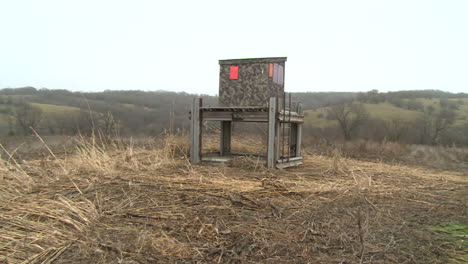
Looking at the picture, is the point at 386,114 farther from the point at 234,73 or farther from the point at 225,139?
the point at 234,73

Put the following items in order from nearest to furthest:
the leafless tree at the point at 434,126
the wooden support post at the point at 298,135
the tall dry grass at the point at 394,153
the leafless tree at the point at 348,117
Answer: the wooden support post at the point at 298,135, the tall dry grass at the point at 394,153, the leafless tree at the point at 434,126, the leafless tree at the point at 348,117

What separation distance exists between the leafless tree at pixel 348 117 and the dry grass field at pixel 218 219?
18214mm

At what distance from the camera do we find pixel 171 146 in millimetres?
7242

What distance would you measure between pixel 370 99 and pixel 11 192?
33887mm

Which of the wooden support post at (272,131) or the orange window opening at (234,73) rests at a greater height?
the orange window opening at (234,73)

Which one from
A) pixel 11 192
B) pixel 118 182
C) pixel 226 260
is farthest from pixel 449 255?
pixel 11 192

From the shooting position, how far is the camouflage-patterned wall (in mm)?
6441

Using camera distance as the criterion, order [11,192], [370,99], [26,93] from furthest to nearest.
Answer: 1. [370,99]
2. [26,93]
3. [11,192]

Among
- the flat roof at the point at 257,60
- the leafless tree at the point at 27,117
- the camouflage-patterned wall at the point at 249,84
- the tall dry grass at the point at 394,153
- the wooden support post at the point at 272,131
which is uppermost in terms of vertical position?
the flat roof at the point at 257,60

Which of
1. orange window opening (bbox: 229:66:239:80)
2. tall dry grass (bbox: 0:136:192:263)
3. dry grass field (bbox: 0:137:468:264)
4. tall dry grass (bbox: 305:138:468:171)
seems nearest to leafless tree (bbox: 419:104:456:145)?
tall dry grass (bbox: 305:138:468:171)

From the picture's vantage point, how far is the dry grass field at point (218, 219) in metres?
2.32

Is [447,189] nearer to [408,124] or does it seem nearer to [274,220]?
[274,220]

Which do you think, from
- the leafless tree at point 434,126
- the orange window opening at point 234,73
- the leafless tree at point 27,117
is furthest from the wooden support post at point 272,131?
the leafless tree at point 434,126

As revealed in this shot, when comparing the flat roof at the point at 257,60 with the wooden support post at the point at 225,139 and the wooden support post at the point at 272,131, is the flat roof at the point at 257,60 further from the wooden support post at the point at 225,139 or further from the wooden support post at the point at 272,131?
the wooden support post at the point at 225,139
